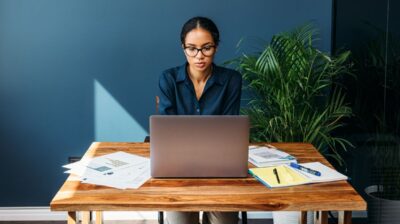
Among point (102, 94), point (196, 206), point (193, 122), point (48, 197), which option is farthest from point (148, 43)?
point (196, 206)

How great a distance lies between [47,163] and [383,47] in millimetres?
2265

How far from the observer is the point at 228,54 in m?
3.56

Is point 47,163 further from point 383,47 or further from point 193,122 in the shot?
point 383,47

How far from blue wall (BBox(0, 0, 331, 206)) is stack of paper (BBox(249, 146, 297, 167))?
1.34 meters

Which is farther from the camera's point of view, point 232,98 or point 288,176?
point 232,98

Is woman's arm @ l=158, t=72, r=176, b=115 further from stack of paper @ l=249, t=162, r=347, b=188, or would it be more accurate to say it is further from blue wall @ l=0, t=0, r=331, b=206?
blue wall @ l=0, t=0, r=331, b=206

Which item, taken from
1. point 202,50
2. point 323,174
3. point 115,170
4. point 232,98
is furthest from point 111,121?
point 323,174

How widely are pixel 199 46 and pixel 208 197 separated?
92cm

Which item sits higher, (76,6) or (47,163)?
(76,6)

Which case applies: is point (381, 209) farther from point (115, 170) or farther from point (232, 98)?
point (115, 170)

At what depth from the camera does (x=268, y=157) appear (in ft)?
7.25

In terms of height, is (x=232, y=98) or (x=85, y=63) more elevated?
(x=85, y=63)

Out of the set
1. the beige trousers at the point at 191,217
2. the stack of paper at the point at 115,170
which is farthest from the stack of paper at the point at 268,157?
the stack of paper at the point at 115,170

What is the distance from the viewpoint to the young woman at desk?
2.50 metres
